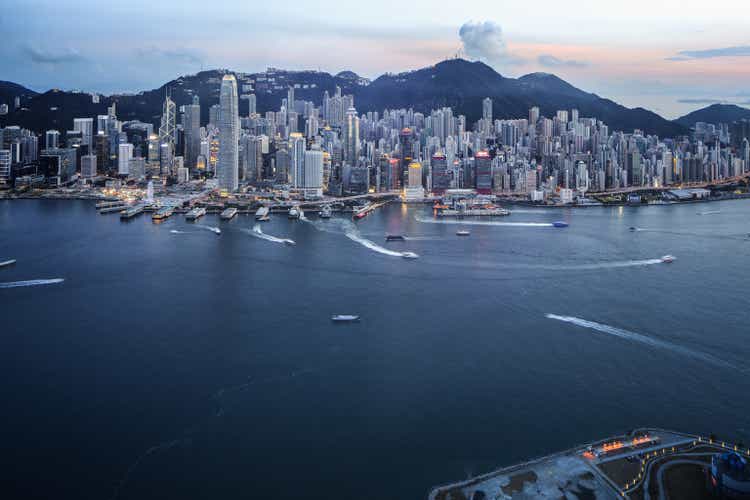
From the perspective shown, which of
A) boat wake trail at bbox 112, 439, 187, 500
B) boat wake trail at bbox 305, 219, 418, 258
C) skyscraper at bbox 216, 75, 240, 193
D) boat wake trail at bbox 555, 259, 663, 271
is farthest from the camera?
skyscraper at bbox 216, 75, 240, 193

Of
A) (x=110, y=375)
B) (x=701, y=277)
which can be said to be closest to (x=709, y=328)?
(x=701, y=277)

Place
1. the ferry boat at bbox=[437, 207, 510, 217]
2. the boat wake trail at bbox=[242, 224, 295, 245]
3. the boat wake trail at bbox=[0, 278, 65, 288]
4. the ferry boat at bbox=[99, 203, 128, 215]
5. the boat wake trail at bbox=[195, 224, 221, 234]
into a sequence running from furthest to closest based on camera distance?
the ferry boat at bbox=[437, 207, 510, 217]
the ferry boat at bbox=[99, 203, 128, 215]
the boat wake trail at bbox=[195, 224, 221, 234]
the boat wake trail at bbox=[242, 224, 295, 245]
the boat wake trail at bbox=[0, 278, 65, 288]

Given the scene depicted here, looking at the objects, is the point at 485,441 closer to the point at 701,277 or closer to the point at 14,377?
the point at 14,377

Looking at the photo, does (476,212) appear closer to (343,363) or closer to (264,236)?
(264,236)

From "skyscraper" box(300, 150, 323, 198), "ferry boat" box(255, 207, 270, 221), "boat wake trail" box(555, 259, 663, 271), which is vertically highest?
"skyscraper" box(300, 150, 323, 198)

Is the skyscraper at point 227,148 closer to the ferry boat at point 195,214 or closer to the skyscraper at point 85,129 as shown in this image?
the ferry boat at point 195,214

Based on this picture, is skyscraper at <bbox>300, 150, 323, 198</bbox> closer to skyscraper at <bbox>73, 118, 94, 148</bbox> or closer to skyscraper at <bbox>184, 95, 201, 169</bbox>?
skyscraper at <bbox>184, 95, 201, 169</bbox>

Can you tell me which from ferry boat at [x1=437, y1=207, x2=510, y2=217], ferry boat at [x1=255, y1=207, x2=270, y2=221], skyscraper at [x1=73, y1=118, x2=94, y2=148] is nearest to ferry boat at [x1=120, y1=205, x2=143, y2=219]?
ferry boat at [x1=255, y1=207, x2=270, y2=221]
